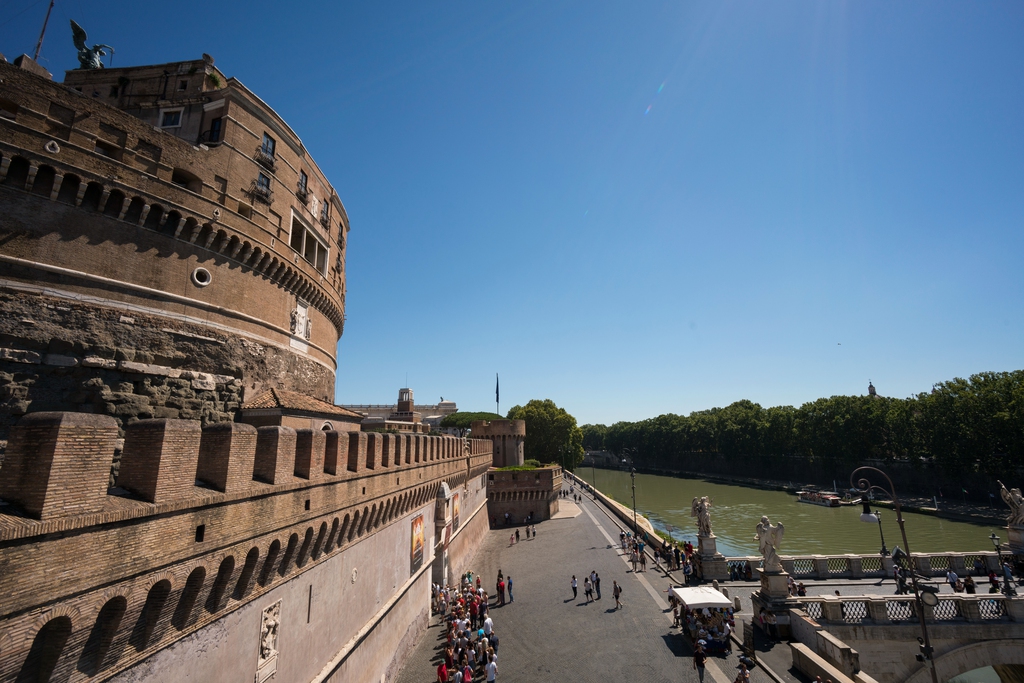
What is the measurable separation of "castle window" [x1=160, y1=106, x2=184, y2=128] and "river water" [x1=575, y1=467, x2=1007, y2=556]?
3692 cm

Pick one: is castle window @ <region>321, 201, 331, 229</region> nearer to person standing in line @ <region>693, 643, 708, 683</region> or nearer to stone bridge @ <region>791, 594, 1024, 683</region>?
person standing in line @ <region>693, 643, 708, 683</region>

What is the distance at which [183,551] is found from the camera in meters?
5.73

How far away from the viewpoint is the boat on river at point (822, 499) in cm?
4655

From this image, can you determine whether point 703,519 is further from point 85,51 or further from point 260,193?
point 85,51

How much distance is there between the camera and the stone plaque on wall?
7.63 metres

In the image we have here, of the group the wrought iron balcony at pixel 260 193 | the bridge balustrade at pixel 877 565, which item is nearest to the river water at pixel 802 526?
the bridge balustrade at pixel 877 565

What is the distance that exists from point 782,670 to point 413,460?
41.8 feet

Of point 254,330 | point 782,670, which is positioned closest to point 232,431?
point 254,330

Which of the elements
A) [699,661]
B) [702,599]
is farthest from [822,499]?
[699,661]

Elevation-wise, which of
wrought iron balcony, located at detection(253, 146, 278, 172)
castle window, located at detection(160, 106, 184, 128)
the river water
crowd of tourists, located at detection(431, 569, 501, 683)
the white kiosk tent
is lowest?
the river water

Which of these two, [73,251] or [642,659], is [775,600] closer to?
[642,659]

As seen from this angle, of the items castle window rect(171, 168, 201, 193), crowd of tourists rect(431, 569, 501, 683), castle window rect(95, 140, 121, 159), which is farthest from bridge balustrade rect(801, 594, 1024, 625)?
castle window rect(95, 140, 121, 159)

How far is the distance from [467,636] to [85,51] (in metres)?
29.5

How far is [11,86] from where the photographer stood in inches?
467
